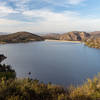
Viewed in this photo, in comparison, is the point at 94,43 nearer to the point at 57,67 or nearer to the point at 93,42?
the point at 93,42

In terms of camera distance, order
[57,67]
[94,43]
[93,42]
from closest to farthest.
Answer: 1. [57,67]
2. [94,43]
3. [93,42]

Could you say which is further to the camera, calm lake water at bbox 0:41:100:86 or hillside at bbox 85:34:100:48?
hillside at bbox 85:34:100:48

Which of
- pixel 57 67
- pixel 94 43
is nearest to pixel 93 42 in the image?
pixel 94 43

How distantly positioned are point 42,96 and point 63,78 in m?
5.21

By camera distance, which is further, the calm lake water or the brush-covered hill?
the brush-covered hill

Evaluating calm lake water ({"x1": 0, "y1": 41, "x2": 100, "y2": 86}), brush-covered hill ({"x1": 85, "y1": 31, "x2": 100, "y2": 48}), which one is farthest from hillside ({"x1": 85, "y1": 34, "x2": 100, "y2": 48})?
calm lake water ({"x1": 0, "y1": 41, "x2": 100, "y2": 86})

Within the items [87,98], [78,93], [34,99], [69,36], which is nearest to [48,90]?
[34,99]

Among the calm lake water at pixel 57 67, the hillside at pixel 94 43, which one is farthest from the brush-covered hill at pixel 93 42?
the calm lake water at pixel 57 67

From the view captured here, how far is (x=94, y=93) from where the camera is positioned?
2791mm

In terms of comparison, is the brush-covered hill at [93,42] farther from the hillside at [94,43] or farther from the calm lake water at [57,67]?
the calm lake water at [57,67]

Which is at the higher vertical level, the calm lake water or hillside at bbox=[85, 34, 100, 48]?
hillside at bbox=[85, 34, 100, 48]

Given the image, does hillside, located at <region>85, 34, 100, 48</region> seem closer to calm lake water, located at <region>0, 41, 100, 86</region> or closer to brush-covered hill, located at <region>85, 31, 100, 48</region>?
brush-covered hill, located at <region>85, 31, 100, 48</region>

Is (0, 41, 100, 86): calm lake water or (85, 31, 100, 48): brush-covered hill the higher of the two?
(85, 31, 100, 48): brush-covered hill

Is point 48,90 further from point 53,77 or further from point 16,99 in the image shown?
point 53,77
